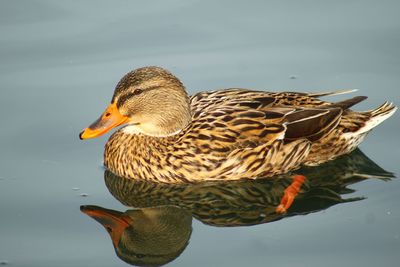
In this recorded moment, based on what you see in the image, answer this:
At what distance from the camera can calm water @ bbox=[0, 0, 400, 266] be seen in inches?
374

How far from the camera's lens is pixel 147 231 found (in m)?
9.92

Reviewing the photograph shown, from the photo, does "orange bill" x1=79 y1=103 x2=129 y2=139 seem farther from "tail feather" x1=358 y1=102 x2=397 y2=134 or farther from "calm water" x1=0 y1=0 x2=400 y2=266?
"tail feather" x1=358 y1=102 x2=397 y2=134

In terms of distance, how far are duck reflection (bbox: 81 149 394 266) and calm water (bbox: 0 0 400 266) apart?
0.09ft

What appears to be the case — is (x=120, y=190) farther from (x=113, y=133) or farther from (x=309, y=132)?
(x=309, y=132)

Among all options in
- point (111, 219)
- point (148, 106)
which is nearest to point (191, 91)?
point (148, 106)

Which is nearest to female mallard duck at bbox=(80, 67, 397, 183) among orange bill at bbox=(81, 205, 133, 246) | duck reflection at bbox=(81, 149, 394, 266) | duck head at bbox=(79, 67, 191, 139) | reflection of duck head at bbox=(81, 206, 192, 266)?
duck head at bbox=(79, 67, 191, 139)

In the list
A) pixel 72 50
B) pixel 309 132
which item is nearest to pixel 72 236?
pixel 309 132

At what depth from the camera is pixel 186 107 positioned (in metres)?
11.1

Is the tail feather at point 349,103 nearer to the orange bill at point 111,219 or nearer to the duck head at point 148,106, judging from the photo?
the duck head at point 148,106

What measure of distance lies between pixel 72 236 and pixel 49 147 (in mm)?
2177

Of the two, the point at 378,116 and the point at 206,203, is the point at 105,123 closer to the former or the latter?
the point at 206,203

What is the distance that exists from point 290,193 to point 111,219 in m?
2.24

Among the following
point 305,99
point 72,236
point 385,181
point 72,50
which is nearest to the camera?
point 72,236

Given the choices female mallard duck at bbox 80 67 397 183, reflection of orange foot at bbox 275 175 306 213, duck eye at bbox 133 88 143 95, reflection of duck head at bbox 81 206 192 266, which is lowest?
reflection of duck head at bbox 81 206 192 266
